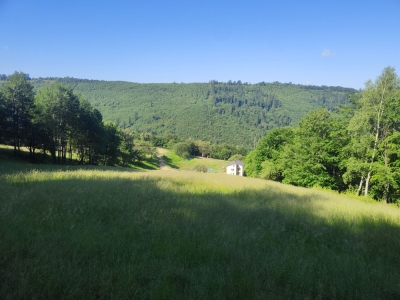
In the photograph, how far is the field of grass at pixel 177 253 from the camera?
9.76 ft

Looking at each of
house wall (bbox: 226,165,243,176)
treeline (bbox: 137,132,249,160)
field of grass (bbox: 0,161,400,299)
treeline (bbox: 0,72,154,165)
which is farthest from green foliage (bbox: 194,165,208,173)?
field of grass (bbox: 0,161,400,299)

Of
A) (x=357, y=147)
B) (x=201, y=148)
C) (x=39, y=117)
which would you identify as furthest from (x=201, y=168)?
(x=357, y=147)

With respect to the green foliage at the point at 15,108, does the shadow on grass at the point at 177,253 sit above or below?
below

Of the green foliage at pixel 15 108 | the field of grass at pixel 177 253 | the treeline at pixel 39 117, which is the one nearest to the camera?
the field of grass at pixel 177 253

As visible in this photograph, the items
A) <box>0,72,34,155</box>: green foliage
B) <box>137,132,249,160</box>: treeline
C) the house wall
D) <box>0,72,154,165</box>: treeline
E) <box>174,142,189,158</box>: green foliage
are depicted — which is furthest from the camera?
<box>137,132,249,160</box>: treeline

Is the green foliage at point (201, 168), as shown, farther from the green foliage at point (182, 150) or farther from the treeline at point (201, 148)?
the treeline at point (201, 148)

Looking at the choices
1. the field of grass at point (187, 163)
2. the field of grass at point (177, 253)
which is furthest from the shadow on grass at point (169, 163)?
the field of grass at point (177, 253)

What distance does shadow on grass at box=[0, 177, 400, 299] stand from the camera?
2.98m

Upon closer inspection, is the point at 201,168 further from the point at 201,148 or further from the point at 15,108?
the point at 15,108

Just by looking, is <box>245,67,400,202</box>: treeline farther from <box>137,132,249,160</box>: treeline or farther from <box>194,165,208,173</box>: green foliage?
<box>137,132,249,160</box>: treeline

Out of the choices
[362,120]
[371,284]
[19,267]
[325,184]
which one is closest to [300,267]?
[371,284]

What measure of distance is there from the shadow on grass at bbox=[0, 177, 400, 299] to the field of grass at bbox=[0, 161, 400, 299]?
0.6 inches

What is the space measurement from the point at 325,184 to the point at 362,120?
38.0ft

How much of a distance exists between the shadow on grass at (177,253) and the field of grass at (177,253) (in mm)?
16
